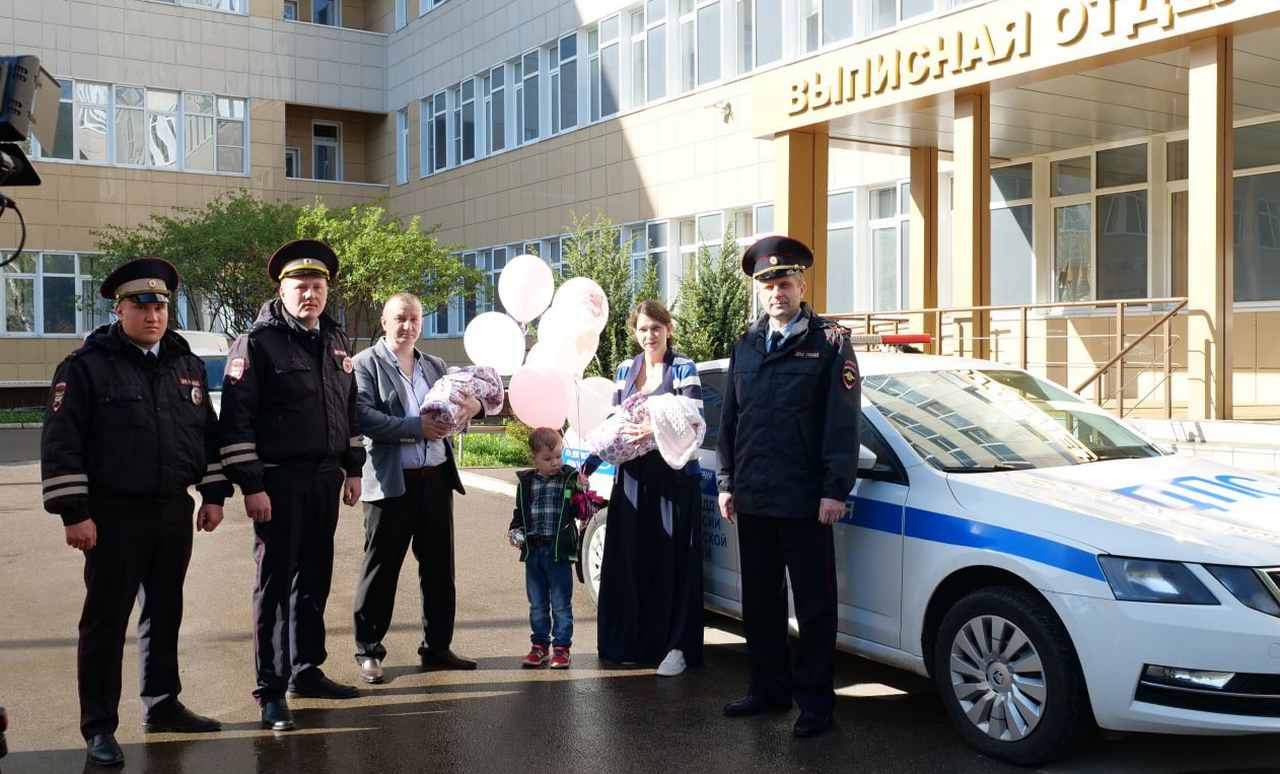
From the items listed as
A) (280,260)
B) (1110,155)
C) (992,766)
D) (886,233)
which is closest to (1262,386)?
(1110,155)

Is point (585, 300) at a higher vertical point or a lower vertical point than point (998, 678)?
higher

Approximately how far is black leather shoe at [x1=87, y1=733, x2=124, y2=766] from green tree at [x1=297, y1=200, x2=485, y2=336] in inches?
741

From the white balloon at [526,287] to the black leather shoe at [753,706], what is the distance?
3.70 m

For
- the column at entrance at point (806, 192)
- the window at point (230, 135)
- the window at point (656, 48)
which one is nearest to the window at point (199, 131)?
the window at point (230, 135)

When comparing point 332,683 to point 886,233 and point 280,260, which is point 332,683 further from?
point 886,233

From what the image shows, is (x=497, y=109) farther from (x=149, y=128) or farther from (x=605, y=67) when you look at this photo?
(x=149, y=128)

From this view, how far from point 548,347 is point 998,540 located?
3688mm

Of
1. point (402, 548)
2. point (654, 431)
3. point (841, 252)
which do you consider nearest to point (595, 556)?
point (402, 548)

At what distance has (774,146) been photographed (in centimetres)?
1822

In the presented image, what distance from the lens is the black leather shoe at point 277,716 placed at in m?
5.71

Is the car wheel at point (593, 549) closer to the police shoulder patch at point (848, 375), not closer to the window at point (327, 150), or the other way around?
the police shoulder patch at point (848, 375)

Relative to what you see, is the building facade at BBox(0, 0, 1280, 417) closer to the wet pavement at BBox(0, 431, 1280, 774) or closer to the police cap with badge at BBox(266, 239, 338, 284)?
the wet pavement at BBox(0, 431, 1280, 774)

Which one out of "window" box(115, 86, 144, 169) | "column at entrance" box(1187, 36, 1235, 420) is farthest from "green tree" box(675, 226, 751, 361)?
"window" box(115, 86, 144, 169)

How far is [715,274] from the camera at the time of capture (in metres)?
17.2
